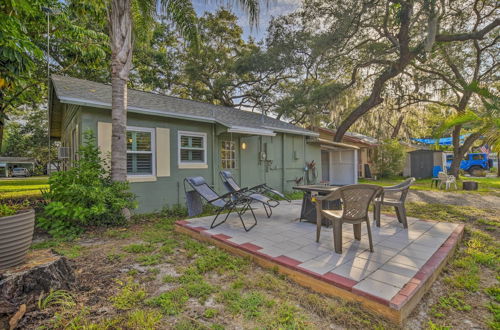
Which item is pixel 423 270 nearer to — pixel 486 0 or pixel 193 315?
pixel 193 315

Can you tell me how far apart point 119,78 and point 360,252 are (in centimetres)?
548

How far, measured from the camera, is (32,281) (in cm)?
219

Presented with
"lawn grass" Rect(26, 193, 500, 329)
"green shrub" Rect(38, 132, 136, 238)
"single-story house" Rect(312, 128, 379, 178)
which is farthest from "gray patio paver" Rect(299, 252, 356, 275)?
"single-story house" Rect(312, 128, 379, 178)

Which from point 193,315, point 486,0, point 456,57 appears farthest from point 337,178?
point 193,315

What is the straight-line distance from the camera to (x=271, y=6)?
5.75 m

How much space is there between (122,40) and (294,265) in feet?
18.2

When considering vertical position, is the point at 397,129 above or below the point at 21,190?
above

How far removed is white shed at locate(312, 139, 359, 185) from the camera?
12.9 meters

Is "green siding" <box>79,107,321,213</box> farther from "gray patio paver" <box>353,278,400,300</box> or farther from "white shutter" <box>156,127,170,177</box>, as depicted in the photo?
"gray patio paver" <box>353,278,400,300</box>

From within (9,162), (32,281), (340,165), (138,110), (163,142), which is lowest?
(32,281)

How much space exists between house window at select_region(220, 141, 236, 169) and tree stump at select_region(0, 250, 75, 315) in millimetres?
5368

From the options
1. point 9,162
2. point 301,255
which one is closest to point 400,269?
point 301,255

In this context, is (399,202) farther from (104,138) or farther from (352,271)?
(104,138)

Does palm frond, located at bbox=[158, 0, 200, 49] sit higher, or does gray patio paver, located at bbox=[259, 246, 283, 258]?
palm frond, located at bbox=[158, 0, 200, 49]
